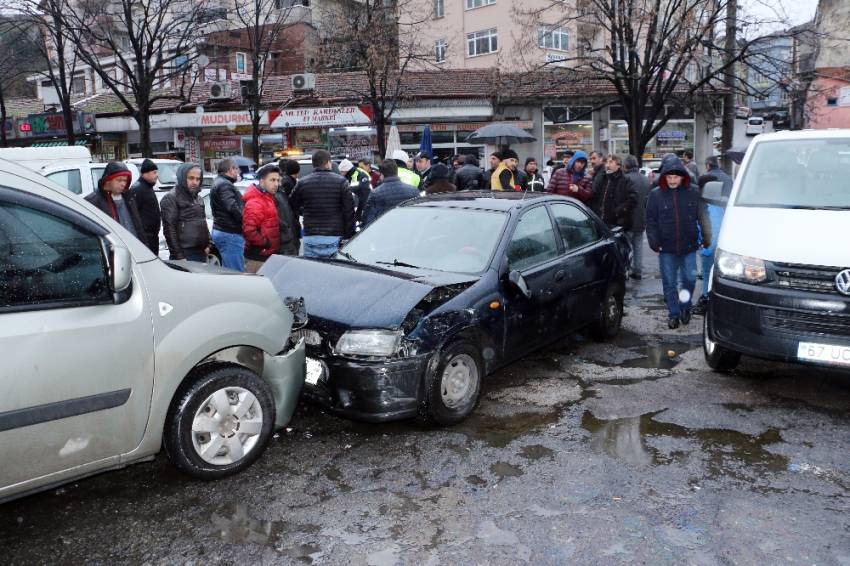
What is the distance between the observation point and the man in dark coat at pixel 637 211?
10047mm

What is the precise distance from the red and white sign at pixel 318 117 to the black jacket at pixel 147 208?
18.2m

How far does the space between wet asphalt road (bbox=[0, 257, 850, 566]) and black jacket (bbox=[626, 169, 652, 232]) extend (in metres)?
4.87

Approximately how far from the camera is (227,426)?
3.97 m

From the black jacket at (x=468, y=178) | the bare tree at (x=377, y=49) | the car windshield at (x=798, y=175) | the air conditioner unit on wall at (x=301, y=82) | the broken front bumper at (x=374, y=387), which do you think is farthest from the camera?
the air conditioner unit on wall at (x=301, y=82)

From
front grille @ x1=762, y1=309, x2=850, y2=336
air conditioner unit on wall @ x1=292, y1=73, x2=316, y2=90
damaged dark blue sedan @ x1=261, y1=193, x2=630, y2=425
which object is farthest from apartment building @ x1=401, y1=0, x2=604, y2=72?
front grille @ x1=762, y1=309, x2=850, y2=336

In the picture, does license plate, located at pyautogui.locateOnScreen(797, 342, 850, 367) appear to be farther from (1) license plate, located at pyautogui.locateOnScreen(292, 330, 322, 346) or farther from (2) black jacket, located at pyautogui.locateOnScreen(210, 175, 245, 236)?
(2) black jacket, located at pyautogui.locateOnScreen(210, 175, 245, 236)

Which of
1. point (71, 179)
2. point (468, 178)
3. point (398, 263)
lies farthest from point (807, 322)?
point (71, 179)

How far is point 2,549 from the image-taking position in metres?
3.38

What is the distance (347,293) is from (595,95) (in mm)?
25067

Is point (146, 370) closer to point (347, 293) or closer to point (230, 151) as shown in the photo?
point (347, 293)

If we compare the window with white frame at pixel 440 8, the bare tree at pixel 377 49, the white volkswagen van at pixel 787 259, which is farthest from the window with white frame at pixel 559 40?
the white volkswagen van at pixel 787 259

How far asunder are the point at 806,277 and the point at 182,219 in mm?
5738

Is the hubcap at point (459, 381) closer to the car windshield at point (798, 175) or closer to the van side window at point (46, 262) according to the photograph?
the van side window at point (46, 262)

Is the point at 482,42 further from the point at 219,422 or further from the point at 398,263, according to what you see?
the point at 219,422
